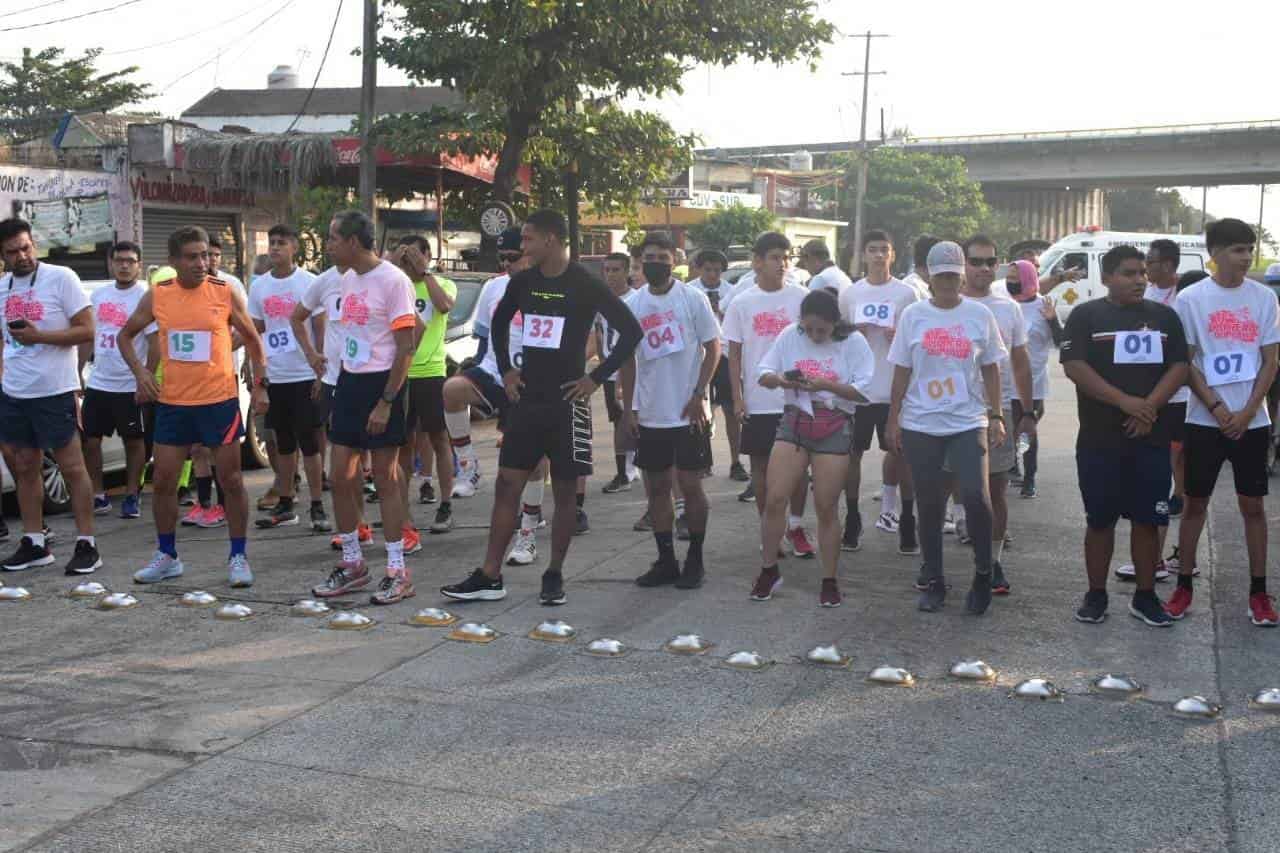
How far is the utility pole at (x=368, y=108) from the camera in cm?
2077

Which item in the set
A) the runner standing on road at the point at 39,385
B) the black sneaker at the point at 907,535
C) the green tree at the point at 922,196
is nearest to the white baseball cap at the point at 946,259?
the black sneaker at the point at 907,535

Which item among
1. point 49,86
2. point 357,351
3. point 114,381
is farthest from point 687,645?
point 49,86

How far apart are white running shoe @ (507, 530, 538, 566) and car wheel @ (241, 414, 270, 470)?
406 centimetres

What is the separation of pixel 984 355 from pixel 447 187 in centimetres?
1895

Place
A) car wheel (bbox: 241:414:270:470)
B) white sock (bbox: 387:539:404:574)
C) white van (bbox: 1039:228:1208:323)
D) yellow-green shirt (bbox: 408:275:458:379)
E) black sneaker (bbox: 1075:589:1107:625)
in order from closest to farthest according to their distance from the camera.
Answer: black sneaker (bbox: 1075:589:1107:625) < white sock (bbox: 387:539:404:574) < yellow-green shirt (bbox: 408:275:458:379) < car wheel (bbox: 241:414:270:470) < white van (bbox: 1039:228:1208:323)

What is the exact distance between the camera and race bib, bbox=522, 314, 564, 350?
7.13 meters

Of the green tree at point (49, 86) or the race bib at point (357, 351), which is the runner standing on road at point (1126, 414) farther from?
the green tree at point (49, 86)

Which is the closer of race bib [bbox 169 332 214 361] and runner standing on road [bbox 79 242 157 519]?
race bib [bbox 169 332 214 361]

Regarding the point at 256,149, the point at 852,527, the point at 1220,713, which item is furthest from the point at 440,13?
the point at 1220,713

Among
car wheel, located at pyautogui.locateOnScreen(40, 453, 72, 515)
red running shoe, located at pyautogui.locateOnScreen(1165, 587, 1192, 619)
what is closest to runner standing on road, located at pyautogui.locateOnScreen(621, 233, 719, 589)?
red running shoe, located at pyautogui.locateOnScreen(1165, 587, 1192, 619)

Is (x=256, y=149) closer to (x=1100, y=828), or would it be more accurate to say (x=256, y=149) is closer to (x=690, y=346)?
(x=690, y=346)

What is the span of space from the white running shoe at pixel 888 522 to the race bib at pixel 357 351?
3753 mm

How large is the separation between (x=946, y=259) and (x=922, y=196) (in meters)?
65.4

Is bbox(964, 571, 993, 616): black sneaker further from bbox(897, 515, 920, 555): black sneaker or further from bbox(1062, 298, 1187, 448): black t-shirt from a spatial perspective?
bbox(897, 515, 920, 555): black sneaker
